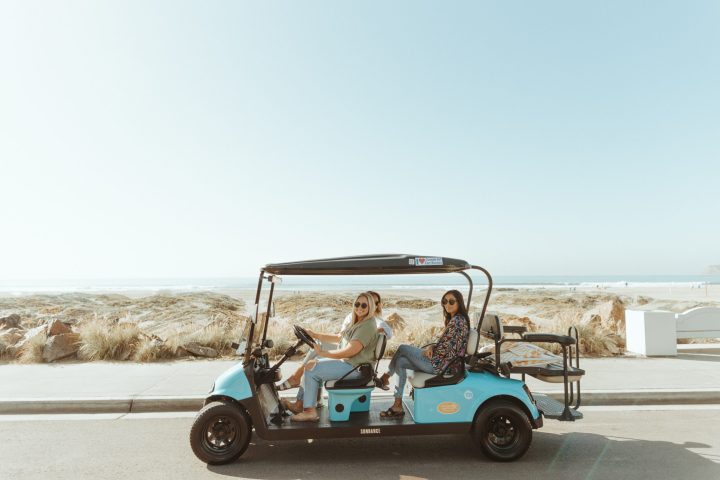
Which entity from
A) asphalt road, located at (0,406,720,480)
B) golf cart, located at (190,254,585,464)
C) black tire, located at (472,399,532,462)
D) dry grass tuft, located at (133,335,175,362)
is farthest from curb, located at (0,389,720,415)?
dry grass tuft, located at (133,335,175,362)

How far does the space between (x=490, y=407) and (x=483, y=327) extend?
0.86 metres

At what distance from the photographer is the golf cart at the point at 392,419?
4.55 metres

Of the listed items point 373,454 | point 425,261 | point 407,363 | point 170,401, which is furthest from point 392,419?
point 170,401

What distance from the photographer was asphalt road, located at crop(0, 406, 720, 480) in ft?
14.2

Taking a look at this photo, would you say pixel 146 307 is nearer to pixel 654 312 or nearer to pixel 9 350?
pixel 9 350

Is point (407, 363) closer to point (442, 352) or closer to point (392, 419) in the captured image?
point (442, 352)

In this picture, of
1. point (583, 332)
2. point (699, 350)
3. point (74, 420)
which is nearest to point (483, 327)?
point (74, 420)

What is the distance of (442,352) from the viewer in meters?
4.82

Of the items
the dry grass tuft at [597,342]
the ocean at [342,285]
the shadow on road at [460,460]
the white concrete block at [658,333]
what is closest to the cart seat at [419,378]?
the shadow on road at [460,460]

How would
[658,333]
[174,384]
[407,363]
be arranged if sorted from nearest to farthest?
[407,363] < [174,384] < [658,333]

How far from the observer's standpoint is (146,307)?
24.1 m

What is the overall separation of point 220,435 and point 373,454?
1.42 meters

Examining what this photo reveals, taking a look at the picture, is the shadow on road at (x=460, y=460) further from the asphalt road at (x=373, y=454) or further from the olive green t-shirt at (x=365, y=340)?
the olive green t-shirt at (x=365, y=340)

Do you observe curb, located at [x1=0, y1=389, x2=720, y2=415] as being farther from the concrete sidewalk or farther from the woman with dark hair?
the woman with dark hair
